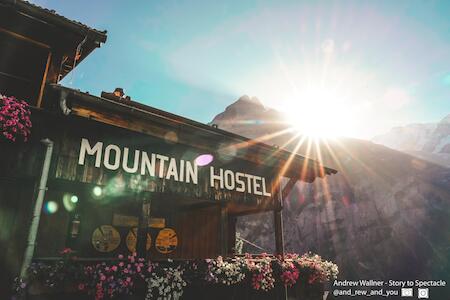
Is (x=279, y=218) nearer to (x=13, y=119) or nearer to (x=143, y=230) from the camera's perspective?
(x=143, y=230)

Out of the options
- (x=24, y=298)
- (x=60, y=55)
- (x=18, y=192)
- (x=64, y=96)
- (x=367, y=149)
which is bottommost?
(x=24, y=298)

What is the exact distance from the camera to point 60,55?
8109mm

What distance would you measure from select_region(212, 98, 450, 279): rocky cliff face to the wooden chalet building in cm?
2720

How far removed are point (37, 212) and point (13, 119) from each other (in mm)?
1792

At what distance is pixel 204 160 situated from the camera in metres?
9.07

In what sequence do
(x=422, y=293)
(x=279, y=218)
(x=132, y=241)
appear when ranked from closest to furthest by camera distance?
(x=279, y=218)
(x=132, y=241)
(x=422, y=293)

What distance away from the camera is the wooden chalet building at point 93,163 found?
6469mm

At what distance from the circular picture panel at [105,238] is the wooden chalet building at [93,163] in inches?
1.2

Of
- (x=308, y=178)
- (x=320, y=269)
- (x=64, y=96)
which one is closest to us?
(x=64, y=96)

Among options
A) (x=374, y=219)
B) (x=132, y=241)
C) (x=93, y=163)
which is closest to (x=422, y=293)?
(x=374, y=219)

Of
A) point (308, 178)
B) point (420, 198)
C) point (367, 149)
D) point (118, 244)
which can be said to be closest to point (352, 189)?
point (420, 198)

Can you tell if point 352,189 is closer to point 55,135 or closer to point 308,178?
point 308,178

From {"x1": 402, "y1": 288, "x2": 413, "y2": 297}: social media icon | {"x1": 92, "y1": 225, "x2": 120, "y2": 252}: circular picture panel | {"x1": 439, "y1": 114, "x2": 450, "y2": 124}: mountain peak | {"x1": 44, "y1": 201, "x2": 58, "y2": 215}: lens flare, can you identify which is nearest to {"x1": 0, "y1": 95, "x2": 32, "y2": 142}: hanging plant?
{"x1": 44, "y1": 201, "x2": 58, "y2": 215}: lens flare

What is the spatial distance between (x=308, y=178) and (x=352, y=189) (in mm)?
30488
